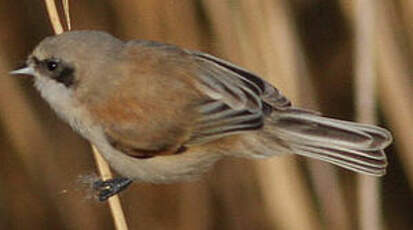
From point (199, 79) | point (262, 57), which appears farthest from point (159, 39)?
point (199, 79)

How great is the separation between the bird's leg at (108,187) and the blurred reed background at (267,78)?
13 cm

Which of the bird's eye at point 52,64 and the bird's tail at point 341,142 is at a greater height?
the bird's eye at point 52,64

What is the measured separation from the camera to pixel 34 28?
363 centimetres

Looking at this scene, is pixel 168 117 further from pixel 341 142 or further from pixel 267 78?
pixel 267 78

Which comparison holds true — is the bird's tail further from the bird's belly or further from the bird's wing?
the bird's belly

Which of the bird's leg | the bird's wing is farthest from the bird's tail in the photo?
the bird's leg

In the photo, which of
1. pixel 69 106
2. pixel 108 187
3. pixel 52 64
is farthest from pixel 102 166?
pixel 52 64

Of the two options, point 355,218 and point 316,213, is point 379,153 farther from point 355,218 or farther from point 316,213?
point 355,218

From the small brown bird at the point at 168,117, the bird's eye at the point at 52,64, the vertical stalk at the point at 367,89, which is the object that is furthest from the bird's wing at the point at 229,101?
the bird's eye at the point at 52,64

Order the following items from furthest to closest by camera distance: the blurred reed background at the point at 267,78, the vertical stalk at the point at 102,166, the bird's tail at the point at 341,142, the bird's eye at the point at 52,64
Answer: the blurred reed background at the point at 267,78 → the bird's tail at the point at 341,142 → the bird's eye at the point at 52,64 → the vertical stalk at the point at 102,166

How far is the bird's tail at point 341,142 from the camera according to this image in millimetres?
2453

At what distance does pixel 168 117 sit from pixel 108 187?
28 cm

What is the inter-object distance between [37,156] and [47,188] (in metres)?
0.19

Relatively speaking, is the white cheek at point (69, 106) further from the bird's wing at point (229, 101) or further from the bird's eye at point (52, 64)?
the bird's wing at point (229, 101)
